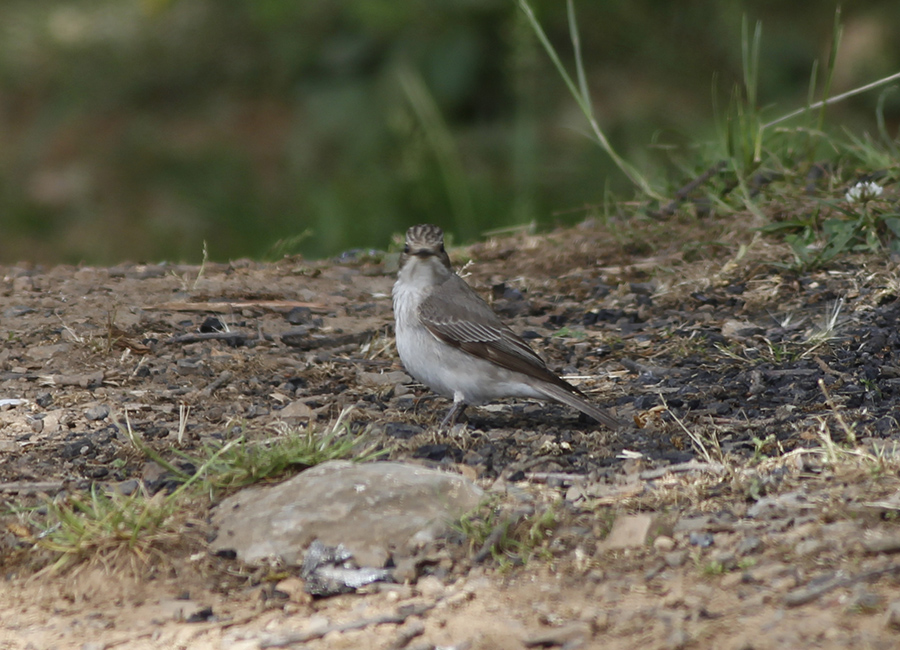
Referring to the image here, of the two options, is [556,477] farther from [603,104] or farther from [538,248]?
[603,104]

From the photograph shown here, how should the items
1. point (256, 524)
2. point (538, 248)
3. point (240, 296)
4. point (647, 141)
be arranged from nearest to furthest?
point (256, 524), point (240, 296), point (538, 248), point (647, 141)

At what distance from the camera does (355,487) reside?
3682mm

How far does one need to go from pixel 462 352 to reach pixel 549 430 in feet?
1.65

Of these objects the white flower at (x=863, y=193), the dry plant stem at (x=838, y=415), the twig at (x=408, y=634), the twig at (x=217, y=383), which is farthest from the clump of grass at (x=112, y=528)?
the white flower at (x=863, y=193)

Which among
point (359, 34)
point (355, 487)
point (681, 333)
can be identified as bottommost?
point (681, 333)

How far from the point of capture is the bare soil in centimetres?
312

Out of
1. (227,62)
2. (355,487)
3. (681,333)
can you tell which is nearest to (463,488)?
(355,487)

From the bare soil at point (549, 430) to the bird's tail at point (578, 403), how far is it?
0.20ft

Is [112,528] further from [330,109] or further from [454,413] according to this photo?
[330,109]

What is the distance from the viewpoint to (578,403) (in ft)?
14.9

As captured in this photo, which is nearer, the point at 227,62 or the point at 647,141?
the point at 647,141

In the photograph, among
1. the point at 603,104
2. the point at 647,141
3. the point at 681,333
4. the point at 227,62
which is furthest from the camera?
the point at 227,62

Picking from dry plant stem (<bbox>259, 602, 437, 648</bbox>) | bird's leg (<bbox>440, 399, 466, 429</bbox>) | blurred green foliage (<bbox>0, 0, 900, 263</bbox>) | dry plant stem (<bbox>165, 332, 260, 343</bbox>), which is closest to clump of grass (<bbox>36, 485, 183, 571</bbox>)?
dry plant stem (<bbox>259, 602, 437, 648</bbox>)

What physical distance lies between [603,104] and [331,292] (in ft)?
16.4
